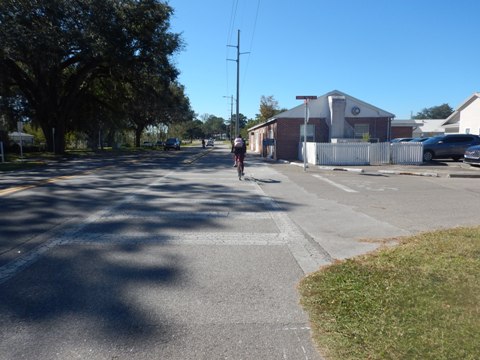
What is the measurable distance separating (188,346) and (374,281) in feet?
7.30

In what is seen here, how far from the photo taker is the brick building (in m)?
31.2

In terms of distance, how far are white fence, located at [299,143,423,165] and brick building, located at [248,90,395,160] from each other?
7633 millimetres

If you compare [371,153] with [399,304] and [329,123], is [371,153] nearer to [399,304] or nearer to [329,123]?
[329,123]

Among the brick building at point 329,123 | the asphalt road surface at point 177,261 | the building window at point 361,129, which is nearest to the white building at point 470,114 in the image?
the brick building at point 329,123

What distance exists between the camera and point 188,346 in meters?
3.28

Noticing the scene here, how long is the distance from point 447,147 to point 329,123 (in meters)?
9.46

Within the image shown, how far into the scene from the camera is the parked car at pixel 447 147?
975 inches

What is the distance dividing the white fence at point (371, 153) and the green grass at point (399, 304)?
17.7 m

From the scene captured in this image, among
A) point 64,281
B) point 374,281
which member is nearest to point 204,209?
point 64,281

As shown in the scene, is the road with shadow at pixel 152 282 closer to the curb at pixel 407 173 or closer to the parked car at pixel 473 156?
the curb at pixel 407 173

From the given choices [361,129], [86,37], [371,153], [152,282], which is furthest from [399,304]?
[361,129]

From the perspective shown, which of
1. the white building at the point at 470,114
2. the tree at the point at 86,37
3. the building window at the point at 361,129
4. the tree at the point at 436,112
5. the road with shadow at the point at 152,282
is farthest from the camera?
the tree at the point at 436,112

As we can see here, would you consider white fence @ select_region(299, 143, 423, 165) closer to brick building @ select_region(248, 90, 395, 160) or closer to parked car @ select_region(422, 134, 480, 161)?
parked car @ select_region(422, 134, 480, 161)

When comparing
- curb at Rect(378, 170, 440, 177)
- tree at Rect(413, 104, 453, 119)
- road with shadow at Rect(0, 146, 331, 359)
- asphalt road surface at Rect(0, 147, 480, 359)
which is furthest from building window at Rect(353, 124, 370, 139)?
tree at Rect(413, 104, 453, 119)
